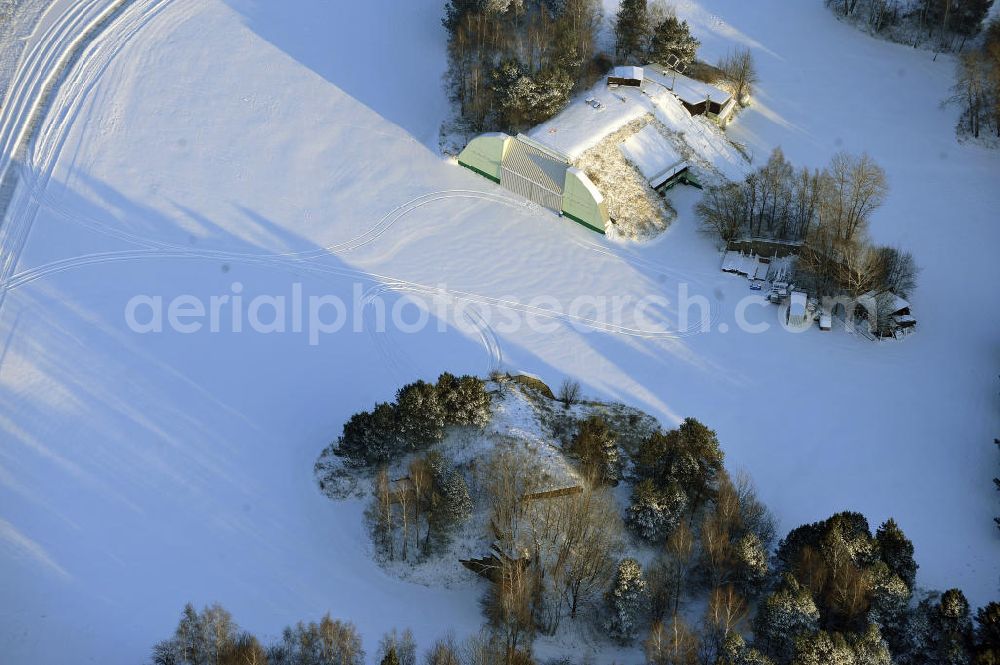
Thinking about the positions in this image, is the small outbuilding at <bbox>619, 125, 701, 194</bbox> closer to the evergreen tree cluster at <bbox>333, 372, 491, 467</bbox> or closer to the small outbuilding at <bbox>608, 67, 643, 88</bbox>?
the small outbuilding at <bbox>608, 67, 643, 88</bbox>

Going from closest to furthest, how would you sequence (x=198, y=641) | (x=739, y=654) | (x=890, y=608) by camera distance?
1. (x=739, y=654)
2. (x=198, y=641)
3. (x=890, y=608)

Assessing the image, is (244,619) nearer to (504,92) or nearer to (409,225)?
(409,225)

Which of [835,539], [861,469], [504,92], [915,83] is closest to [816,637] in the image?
[835,539]

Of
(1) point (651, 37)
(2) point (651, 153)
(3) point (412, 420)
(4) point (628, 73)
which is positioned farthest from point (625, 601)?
(1) point (651, 37)

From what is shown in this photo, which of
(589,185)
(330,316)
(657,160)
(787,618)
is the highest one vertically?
(657,160)

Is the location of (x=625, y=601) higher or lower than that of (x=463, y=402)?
lower

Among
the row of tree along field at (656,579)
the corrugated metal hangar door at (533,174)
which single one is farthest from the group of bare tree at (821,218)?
the row of tree along field at (656,579)

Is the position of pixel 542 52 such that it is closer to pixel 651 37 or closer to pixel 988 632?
pixel 651 37

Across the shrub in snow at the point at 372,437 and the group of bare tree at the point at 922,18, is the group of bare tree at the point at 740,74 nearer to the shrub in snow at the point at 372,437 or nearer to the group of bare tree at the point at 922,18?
the group of bare tree at the point at 922,18
